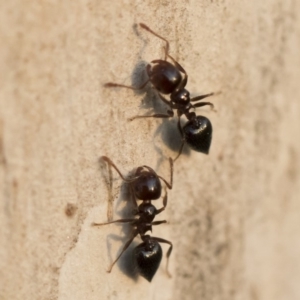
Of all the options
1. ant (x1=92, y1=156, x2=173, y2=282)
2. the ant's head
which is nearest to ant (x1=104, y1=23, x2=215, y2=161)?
the ant's head

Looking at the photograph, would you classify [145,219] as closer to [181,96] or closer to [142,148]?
[142,148]

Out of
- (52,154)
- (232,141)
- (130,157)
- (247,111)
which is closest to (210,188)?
(232,141)

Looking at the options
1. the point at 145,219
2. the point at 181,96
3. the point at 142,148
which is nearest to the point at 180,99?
the point at 181,96

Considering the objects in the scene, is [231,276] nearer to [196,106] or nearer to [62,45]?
[196,106]

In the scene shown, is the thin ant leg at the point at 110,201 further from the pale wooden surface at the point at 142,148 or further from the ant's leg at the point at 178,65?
the ant's leg at the point at 178,65

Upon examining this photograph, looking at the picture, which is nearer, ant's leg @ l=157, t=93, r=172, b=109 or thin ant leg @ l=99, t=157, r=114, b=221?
thin ant leg @ l=99, t=157, r=114, b=221

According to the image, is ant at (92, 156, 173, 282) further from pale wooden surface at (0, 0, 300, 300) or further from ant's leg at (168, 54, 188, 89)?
ant's leg at (168, 54, 188, 89)

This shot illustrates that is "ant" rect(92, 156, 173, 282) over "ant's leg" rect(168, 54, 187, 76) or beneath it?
beneath
